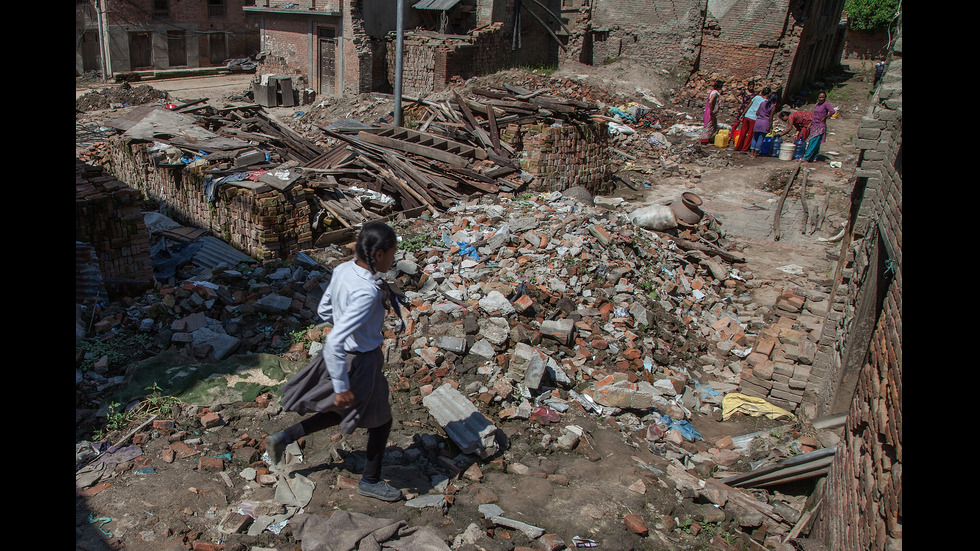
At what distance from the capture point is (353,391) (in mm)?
3457

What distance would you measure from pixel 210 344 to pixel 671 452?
4.02 metres

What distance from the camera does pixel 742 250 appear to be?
416 inches

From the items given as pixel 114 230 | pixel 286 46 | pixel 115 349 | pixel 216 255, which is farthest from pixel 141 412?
pixel 286 46

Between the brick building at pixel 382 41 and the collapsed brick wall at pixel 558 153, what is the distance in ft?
26.6

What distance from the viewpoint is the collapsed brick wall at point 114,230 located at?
21.7 feet

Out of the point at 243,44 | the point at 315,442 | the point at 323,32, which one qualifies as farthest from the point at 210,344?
the point at 243,44

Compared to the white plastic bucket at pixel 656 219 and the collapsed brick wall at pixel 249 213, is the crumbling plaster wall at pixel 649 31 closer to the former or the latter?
the white plastic bucket at pixel 656 219

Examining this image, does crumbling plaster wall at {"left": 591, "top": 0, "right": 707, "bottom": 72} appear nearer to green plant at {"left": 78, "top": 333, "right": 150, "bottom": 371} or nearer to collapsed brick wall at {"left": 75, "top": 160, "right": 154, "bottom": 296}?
collapsed brick wall at {"left": 75, "top": 160, "right": 154, "bottom": 296}

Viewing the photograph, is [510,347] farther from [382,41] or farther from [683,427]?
[382,41]

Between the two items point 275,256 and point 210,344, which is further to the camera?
point 275,256

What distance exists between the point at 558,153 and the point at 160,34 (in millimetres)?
22859

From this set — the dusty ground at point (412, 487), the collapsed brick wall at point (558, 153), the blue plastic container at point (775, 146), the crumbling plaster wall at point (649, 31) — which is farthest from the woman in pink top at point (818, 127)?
the dusty ground at point (412, 487)
